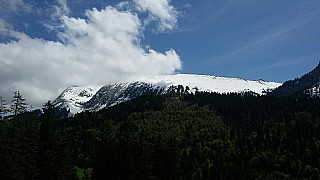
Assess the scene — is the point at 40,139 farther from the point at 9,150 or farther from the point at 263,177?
the point at 263,177

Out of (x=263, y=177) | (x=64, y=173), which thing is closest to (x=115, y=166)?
(x=64, y=173)

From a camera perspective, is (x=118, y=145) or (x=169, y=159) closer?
(x=118, y=145)

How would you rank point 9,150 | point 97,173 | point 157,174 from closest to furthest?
point 9,150 → point 97,173 → point 157,174

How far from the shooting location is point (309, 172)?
19675 cm

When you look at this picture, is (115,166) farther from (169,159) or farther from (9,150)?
(9,150)

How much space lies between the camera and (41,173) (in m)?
68.9

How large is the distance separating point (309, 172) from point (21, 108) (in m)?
167

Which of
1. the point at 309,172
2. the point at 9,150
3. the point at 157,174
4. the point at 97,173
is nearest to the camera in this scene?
the point at 9,150

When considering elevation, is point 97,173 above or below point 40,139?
below

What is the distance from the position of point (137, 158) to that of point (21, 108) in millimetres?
23702

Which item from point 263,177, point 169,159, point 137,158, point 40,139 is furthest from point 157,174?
point 263,177

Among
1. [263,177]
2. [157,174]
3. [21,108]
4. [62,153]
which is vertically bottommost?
[263,177]

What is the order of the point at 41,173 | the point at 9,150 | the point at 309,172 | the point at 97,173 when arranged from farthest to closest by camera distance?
the point at 309,172, the point at 97,173, the point at 41,173, the point at 9,150

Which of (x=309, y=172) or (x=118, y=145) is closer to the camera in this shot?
(x=118, y=145)
